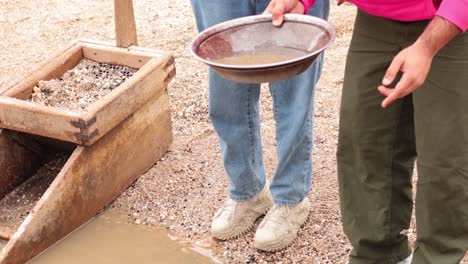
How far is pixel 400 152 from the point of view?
8.09ft

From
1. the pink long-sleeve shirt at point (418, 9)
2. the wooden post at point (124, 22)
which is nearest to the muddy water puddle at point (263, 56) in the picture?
the pink long-sleeve shirt at point (418, 9)

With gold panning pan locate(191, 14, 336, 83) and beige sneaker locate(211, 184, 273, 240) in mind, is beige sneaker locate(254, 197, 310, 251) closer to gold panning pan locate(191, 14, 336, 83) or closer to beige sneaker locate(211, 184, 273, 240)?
beige sneaker locate(211, 184, 273, 240)

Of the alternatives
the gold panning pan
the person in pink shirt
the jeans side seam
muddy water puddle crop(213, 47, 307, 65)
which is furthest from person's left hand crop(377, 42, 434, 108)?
the jeans side seam

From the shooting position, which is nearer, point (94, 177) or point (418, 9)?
point (418, 9)

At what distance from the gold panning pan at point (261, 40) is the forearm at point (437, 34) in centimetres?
34

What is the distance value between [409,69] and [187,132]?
7.00ft

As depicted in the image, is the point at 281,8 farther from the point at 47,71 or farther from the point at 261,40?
the point at 47,71

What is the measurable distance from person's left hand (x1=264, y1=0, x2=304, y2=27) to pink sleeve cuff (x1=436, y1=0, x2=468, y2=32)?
60 cm

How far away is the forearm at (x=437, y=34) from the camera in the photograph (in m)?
1.98

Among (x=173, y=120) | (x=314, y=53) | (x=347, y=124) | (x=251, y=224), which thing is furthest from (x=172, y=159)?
(x=314, y=53)

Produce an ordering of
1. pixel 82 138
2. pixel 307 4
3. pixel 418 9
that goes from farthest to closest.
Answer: pixel 82 138 → pixel 307 4 → pixel 418 9

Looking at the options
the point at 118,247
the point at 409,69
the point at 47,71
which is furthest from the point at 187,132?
Result: the point at 409,69

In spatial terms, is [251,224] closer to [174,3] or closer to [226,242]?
[226,242]

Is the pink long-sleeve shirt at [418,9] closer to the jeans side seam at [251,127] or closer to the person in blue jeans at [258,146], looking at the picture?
the person in blue jeans at [258,146]
